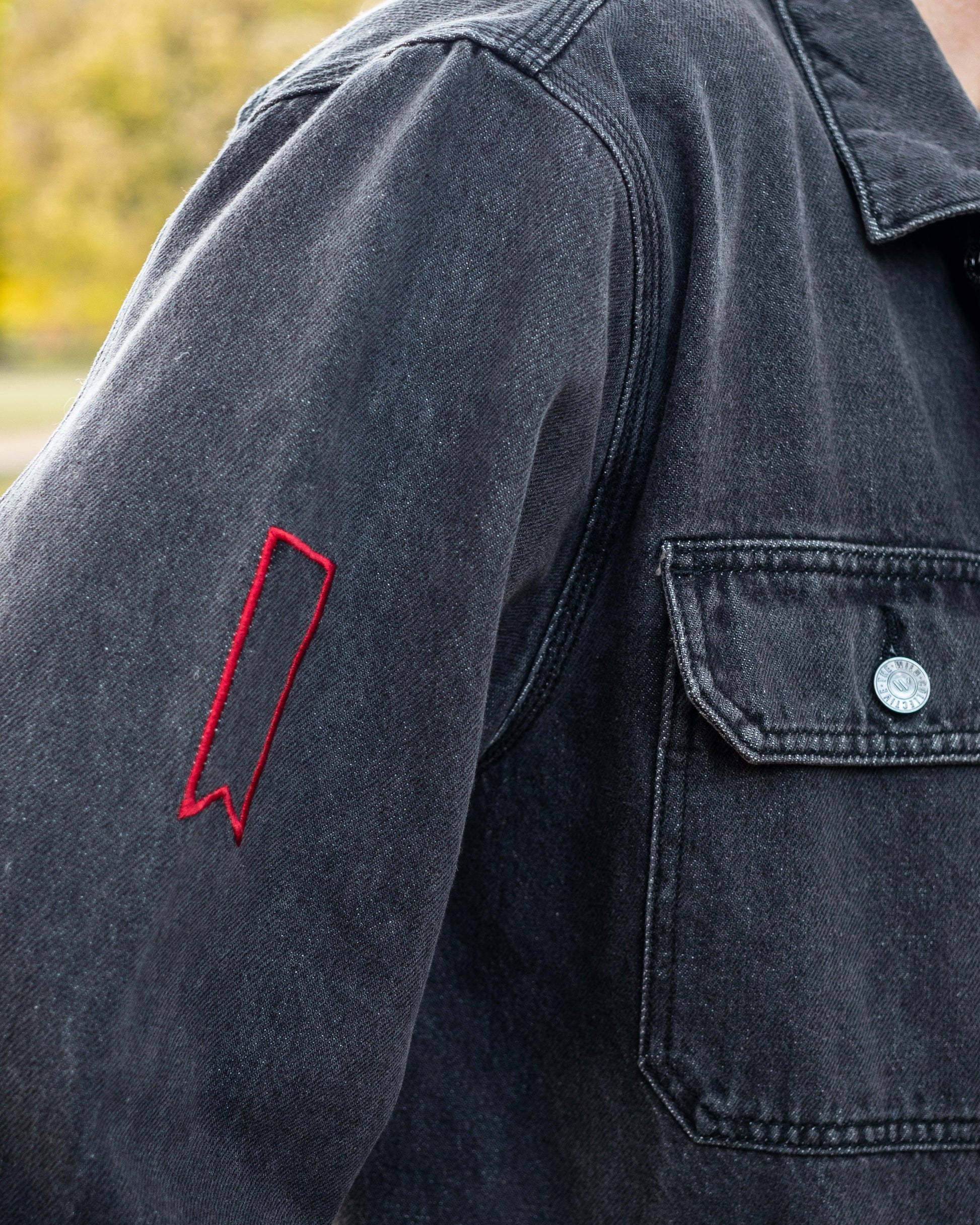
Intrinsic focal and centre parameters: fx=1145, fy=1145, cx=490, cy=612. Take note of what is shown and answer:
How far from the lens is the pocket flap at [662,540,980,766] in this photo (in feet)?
2.61

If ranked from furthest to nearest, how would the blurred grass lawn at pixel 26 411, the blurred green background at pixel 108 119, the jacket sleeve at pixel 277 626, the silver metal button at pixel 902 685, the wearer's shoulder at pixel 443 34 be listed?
1. the blurred green background at pixel 108 119
2. the blurred grass lawn at pixel 26 411
3. the silver metal button at pixel 902 685
4. the wearer's shoulder at pixel 443 34
5. the jacket sleeve at pixel 277 626

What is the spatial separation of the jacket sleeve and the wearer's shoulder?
0.02m

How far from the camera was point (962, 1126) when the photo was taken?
87 centimetres

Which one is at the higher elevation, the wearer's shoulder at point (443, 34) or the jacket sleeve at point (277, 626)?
the wearer's shoulder at point (443, 34)

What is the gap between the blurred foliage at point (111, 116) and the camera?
12.4 m

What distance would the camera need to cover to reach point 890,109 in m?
0.96

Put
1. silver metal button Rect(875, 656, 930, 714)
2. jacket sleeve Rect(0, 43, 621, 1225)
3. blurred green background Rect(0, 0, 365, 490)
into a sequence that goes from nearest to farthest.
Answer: jacket sleeve Rect(0, 43, 621, 1225) < silver metal button Rect(875, 656, 930, 714) < blurred green background Rect(0, 0, 365, 490)

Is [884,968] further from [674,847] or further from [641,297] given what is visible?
[641,297]

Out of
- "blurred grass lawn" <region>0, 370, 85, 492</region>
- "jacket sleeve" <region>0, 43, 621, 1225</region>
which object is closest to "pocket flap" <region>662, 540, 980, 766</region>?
"jacket sleeve" <region>0, 43, 621, 1225</region>

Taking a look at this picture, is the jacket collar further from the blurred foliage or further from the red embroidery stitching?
the blurred foliage

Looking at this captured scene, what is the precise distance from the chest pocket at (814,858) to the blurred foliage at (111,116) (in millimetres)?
12584

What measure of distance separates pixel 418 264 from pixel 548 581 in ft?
0.79

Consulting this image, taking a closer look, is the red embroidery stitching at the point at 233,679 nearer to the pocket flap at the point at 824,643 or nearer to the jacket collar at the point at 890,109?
the pocket flap at the point at 824,643

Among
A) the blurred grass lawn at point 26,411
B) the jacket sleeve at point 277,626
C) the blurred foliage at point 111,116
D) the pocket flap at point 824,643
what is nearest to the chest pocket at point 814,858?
the pocket flap at point 824,643
